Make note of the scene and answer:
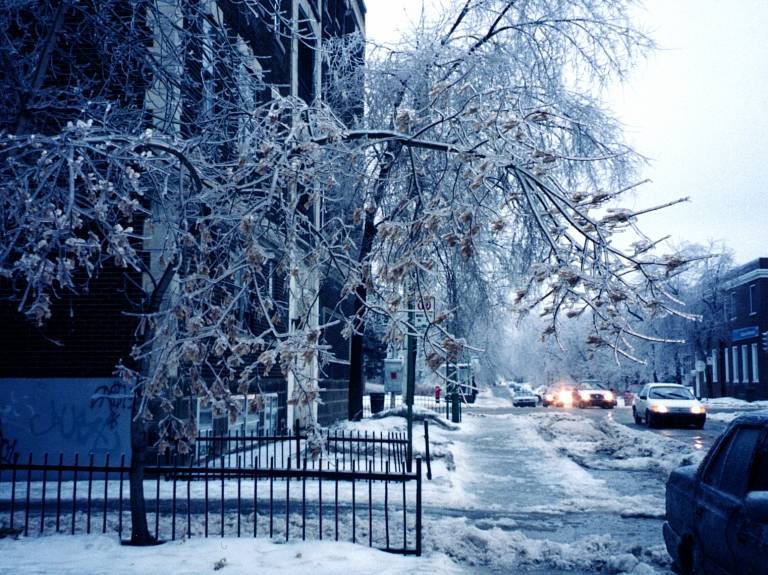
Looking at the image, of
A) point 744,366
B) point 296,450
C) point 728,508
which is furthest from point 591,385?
point 728,508

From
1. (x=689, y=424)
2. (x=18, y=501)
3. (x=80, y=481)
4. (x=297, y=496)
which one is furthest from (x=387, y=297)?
(x=689, y=424)

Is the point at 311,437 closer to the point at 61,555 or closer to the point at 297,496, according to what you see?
the point at 61,555

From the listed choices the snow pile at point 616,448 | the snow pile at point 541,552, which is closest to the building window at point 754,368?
the snow pile at point 616,448

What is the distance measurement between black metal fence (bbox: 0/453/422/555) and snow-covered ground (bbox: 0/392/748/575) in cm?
29

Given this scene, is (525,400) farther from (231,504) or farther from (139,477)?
(139,477)

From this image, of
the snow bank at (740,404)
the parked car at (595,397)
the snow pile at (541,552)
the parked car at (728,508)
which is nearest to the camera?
the parked car at (728,508)

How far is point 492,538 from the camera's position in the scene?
26.5ft

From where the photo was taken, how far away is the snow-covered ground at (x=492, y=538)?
696cm

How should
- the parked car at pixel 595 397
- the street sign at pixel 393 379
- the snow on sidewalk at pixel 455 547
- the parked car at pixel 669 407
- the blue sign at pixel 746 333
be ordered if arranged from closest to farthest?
the snow on sidewalk at pixel 455 547 → the street sign at pixel 393 379 → the parked car at pixel 669 407 → the parked car at pixel 595 397 → the blue sign at pixel 746 333

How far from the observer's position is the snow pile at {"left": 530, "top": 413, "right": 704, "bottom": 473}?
15.6m

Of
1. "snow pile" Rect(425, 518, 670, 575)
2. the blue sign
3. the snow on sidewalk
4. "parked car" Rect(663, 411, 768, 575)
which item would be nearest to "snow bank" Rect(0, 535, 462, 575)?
the snow on sidewalk

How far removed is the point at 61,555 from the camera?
7.15 metres

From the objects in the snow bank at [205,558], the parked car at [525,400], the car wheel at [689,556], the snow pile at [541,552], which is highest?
the car wheel at [689,556]

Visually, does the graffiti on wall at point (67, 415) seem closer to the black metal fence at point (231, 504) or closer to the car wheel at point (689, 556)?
the black metal fence at point (231, 504)
